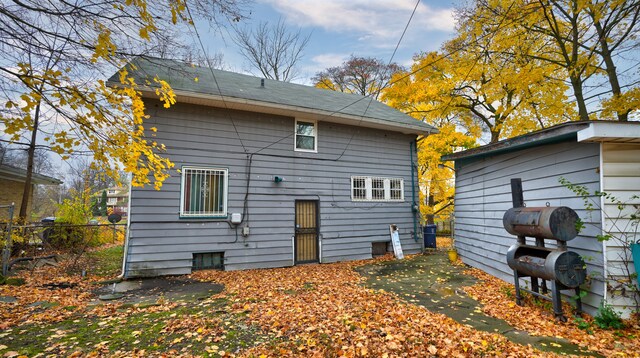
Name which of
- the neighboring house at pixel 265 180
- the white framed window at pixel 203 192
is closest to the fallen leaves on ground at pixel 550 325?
the neighboring house at pixel 265 180

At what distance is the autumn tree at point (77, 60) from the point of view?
3291 millimetres

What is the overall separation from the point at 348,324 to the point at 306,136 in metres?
6.15

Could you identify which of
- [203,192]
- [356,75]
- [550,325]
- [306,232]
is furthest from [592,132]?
[356,75]

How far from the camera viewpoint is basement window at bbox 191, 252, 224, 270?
24.8ft

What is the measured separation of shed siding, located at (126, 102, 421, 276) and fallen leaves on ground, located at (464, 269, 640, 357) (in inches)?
174

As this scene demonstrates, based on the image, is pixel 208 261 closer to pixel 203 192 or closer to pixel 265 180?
pixel 203 192

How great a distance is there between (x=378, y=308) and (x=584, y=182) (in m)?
Answer: 3.71

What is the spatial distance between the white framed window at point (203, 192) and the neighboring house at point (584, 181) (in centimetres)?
660

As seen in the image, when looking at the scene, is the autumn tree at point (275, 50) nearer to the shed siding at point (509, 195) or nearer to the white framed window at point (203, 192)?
the white framed window at point (203, 192)

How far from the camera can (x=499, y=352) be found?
10.3 ft

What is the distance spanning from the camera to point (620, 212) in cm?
406

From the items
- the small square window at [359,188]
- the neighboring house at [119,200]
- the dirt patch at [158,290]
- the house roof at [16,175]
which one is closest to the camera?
the dirt patch at [158,290]

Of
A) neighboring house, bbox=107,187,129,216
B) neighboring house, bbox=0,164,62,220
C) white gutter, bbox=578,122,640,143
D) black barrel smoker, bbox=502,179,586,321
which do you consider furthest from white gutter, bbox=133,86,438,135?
neighboring house, bbox=107,187,129,216

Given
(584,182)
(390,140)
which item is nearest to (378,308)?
(584,182)
